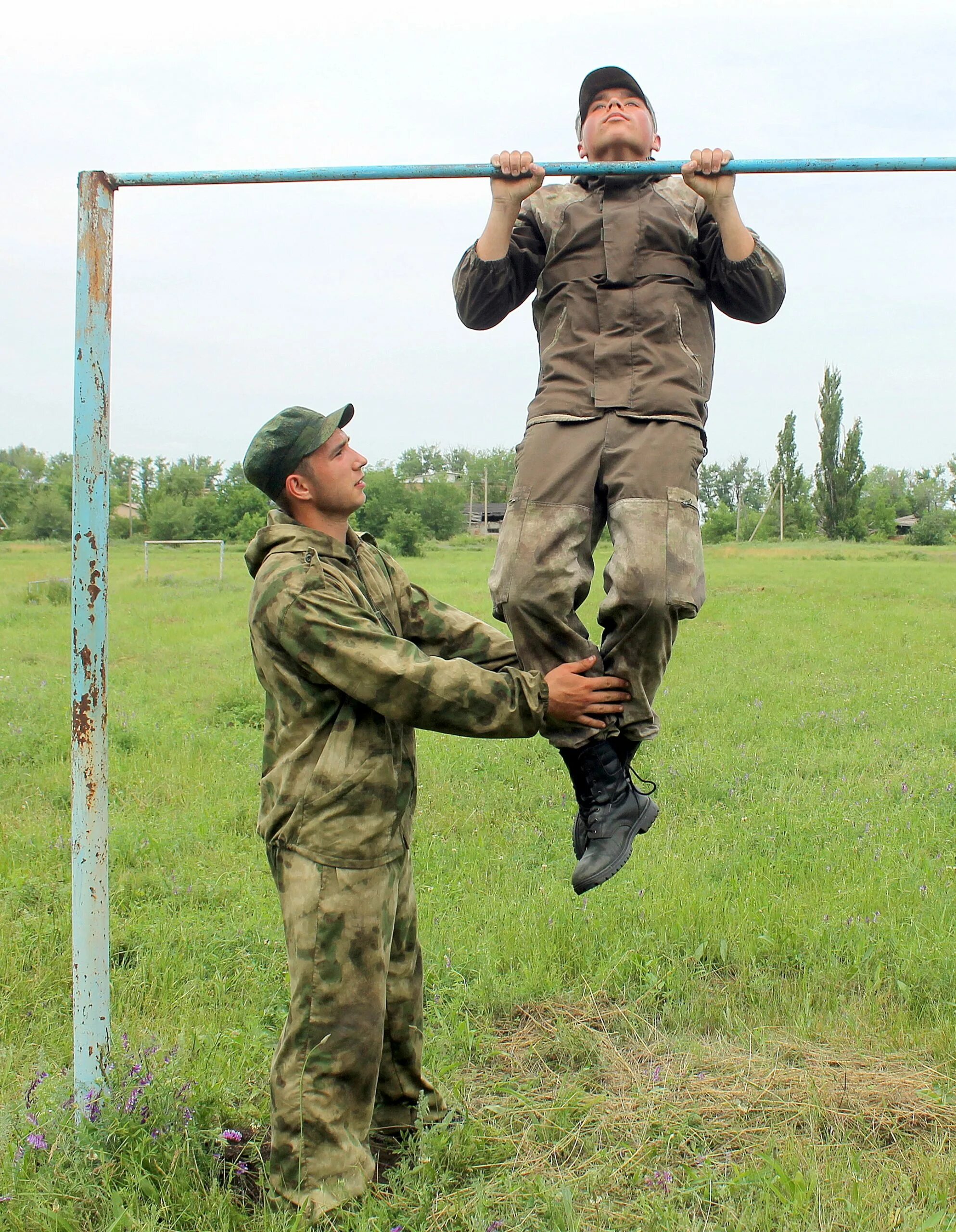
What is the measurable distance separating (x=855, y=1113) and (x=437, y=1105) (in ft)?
4.79

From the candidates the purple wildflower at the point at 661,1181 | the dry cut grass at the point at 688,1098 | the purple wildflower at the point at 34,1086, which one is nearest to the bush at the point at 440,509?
the dry cut grass at the point at 688,1098

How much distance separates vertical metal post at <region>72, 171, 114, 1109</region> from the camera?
3146 millimetres

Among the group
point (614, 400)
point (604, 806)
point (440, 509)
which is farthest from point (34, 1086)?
point (440, 509)

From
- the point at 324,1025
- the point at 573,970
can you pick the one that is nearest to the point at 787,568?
the point at 573,970

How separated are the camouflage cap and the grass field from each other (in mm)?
1994

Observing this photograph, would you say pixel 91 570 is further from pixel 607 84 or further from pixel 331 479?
pixel 607 84

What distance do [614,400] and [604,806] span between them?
1.21 meters

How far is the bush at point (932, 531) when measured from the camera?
197ft

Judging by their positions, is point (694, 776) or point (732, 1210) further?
point (694, 776)

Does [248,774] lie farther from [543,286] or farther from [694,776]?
[543,286]

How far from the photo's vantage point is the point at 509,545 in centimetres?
312

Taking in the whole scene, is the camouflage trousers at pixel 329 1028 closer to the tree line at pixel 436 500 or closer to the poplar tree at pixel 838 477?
the tree line at pixel 436 500

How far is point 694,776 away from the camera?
25.4 ft

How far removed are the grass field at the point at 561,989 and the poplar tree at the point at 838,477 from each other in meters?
54.2
